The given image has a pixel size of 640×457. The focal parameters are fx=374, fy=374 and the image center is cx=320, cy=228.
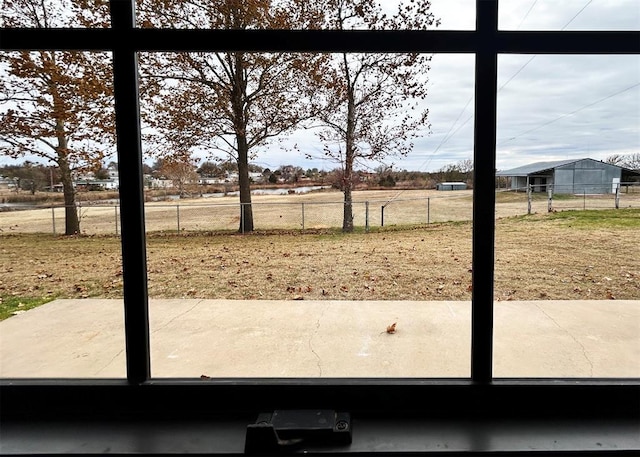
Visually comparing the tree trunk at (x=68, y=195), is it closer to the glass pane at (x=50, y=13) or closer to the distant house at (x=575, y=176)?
the glass pane at (x=50, y=13)

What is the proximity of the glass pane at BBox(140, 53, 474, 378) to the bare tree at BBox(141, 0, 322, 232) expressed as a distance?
0.01 m

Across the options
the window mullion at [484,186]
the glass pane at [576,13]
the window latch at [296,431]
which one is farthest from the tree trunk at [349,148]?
the window latch at [296,431]

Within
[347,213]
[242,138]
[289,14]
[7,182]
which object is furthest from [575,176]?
[7,182]

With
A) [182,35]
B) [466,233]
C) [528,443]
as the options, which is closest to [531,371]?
[528,443]

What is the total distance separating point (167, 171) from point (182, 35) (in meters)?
2.98

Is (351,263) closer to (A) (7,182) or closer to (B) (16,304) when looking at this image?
(B) (16,304)

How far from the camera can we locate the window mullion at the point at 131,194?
0.98 meters

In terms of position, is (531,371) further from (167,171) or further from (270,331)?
(167,171)

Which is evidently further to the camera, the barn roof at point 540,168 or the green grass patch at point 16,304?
the green grass patch at point 16,304

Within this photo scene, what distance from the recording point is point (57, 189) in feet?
11.2

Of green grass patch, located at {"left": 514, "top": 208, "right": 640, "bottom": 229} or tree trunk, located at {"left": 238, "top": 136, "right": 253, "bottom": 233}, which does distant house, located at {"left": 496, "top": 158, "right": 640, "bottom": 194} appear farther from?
tree trunk, located at {"left": 238, "top": 136, "right": 253, "bottom": 233}

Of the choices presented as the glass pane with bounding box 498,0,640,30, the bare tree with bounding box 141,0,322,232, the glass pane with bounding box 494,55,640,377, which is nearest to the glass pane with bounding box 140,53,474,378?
the bare tree with bounding box 141,0,322,232

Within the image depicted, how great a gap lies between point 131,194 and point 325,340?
1484 mm

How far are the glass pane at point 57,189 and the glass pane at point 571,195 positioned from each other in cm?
238
